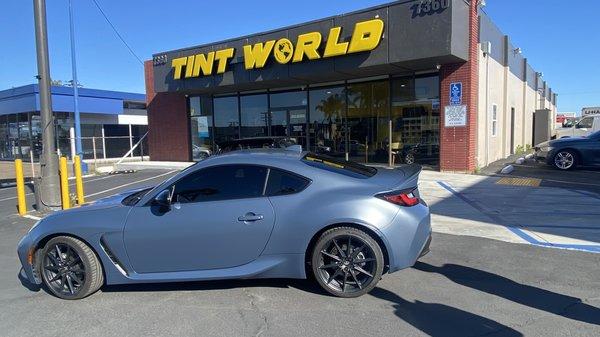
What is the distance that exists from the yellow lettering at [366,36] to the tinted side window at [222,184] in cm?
996

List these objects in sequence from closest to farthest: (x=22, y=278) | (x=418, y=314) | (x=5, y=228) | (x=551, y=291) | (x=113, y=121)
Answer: (x=418, y=314), (x=551, y=291), (x=22, y=278), (x=5, y=228), (x=113, y=121)

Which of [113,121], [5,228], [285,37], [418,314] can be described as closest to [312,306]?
[418,314]

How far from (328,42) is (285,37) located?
201 centimetres

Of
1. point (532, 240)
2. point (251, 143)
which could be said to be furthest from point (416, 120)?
point (532, 240)

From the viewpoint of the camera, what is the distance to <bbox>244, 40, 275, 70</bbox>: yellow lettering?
Result: 16.1 meters

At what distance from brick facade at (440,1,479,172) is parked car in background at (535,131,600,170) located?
3.09 meters

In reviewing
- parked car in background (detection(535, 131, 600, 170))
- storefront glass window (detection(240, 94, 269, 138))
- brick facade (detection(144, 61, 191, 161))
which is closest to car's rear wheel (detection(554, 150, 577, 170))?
parked car in background (detection(535, 131, 600, 170))

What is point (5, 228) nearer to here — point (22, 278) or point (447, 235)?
point (22, 278)

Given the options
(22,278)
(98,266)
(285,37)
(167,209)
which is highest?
(285,37)

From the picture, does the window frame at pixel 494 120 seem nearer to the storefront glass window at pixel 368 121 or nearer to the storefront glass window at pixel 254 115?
the storefront glass window at pixel 368 121

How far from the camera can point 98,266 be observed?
4.80 m

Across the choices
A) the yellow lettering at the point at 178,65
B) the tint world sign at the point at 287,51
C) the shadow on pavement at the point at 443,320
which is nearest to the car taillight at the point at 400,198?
the shadow on pavement at the point at 443,320

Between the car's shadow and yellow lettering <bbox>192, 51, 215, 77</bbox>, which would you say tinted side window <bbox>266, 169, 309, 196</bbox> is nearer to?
the car's shadow

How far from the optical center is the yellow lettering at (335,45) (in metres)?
14.2
